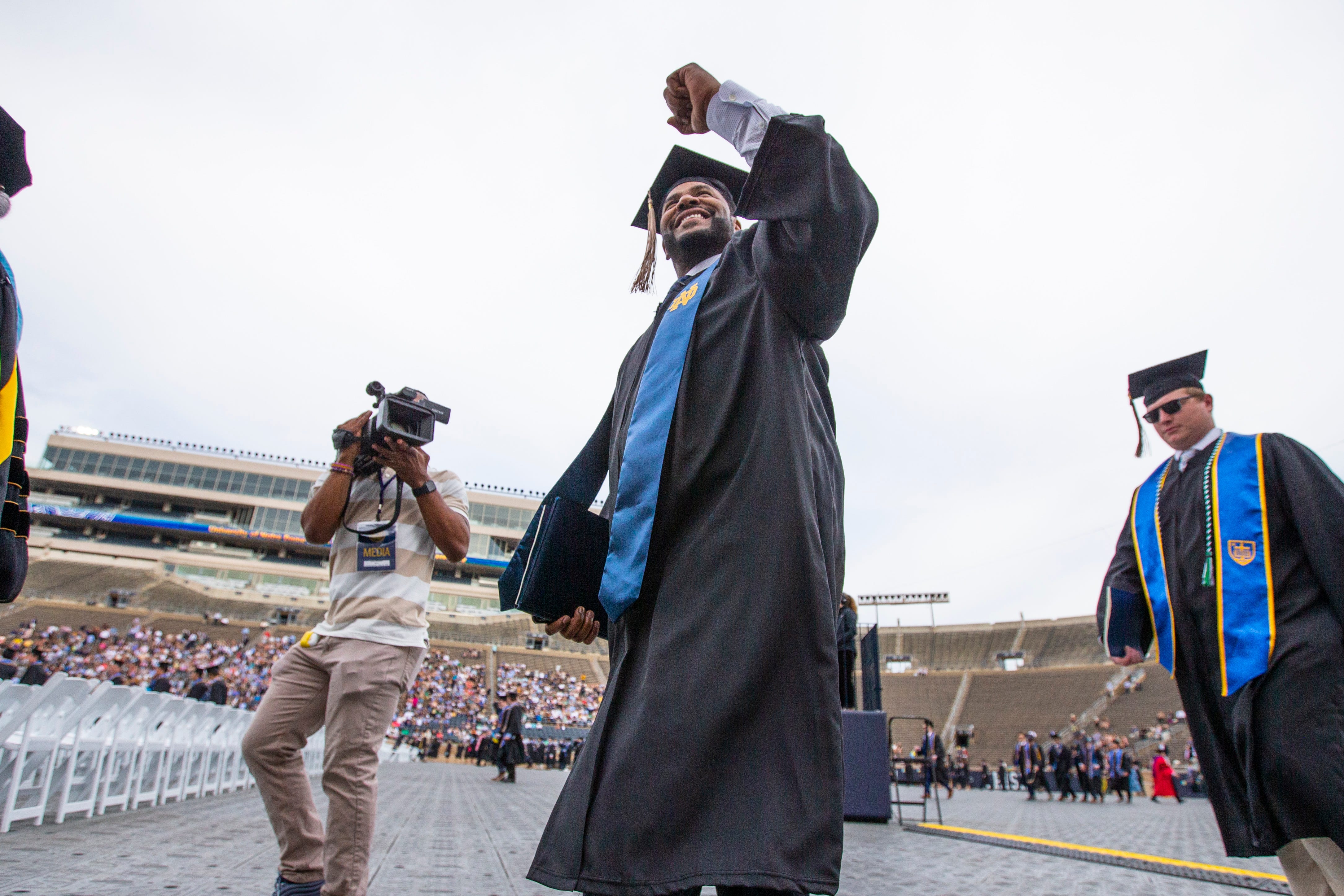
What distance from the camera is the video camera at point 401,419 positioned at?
2.40 m

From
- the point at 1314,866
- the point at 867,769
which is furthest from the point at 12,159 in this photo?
the point at 867,769

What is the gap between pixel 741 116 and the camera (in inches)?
52.4

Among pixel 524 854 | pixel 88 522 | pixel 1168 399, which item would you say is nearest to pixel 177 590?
pixel 88 522

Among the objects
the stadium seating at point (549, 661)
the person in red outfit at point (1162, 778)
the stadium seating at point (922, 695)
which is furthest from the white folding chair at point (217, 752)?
the stadium seating at point (922, 695)

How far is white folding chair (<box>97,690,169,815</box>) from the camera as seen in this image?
16.1 ft

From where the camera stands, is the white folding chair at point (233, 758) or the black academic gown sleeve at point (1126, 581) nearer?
the black academic gown sleeve at point (1126, 581)

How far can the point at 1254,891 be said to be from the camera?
2816 millimetres

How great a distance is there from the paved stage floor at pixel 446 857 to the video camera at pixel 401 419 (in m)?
1.59

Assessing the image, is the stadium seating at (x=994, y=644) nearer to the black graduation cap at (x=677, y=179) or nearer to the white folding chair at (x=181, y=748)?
the white folding chair at (x=181, y=748)

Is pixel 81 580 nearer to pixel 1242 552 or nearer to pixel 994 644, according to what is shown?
pixel 994 644

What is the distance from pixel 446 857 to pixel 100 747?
2.97m

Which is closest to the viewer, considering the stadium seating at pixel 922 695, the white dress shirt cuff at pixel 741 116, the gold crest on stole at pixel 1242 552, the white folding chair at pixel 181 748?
the white dress shirt cuff at pixel 741 116

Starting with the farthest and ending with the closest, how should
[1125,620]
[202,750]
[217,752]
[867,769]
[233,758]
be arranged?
[233,758] → [217,752] → [202,750] → [867,769] → [1125,620]

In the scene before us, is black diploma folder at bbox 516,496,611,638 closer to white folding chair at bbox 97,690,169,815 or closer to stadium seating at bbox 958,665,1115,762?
white folding chair at bbox 97,690,169,815
